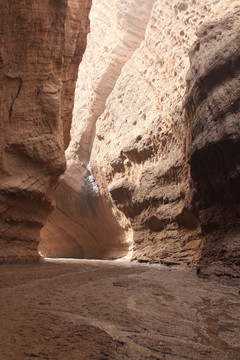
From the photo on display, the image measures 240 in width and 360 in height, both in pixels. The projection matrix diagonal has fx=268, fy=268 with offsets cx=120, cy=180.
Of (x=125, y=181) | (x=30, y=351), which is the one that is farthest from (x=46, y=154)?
(x=30, y=351)

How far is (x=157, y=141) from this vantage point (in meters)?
10.4

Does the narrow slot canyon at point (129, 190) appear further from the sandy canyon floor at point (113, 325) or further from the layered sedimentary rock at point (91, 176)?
the layered sedimentary rock at point (91, 176)

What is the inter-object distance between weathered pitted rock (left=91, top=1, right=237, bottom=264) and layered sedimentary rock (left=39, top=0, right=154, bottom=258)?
2.75 m

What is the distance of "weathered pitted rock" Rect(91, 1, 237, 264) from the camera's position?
28.9 ft

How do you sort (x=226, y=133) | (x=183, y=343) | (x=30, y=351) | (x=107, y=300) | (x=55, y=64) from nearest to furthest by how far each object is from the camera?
(x=30, y=351), (x=183, y=343), (x=107, y=300), (x=226, y=133), (x=55, y=64)

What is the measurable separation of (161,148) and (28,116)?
16.4 feet

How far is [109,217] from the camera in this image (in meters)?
15.4

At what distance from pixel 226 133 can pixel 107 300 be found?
4892mm

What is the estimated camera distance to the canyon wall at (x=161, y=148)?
21.1 ft

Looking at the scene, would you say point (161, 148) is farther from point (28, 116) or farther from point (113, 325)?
point (113, 325)

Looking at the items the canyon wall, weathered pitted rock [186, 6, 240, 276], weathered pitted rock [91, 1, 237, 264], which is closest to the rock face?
weathered pitted rock [91, 1, 237, 264]

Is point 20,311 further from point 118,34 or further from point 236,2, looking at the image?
point 118,34

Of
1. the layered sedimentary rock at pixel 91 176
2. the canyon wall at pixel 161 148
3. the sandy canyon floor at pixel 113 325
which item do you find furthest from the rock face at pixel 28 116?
the layered sedimentary rock at pixel 91 176

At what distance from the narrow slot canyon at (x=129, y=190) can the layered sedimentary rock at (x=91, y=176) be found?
125 millimetres
